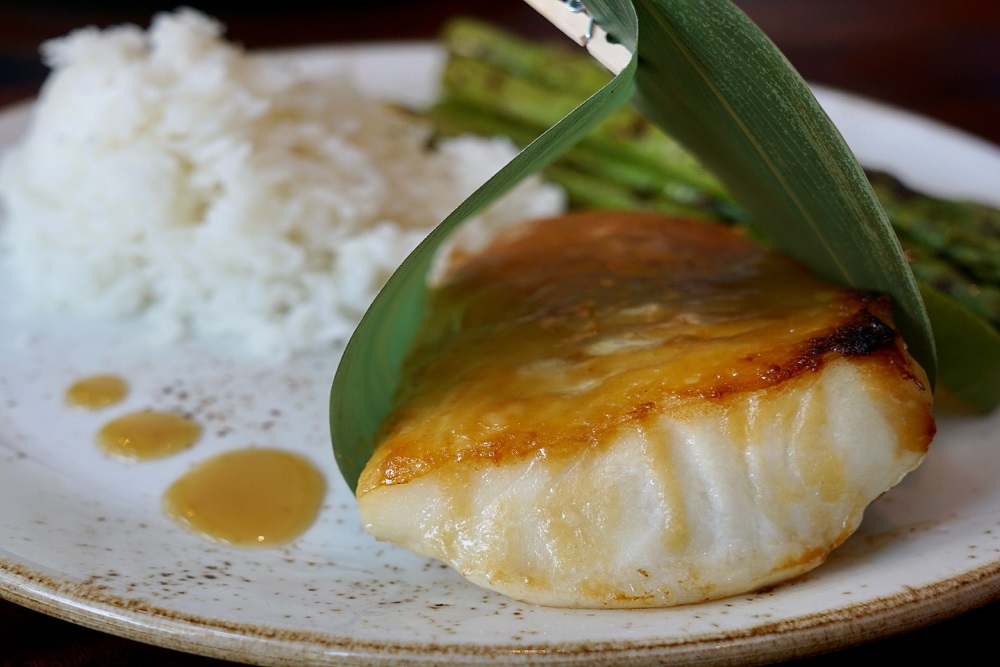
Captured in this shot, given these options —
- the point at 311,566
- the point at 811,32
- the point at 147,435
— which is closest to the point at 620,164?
the point at 147,435

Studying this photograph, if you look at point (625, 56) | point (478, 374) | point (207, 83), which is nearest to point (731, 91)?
point (625, 56)

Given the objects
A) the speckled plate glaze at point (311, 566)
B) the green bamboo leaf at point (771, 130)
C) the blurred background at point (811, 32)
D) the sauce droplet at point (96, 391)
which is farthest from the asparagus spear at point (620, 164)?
the blurred background at point (811, 32)

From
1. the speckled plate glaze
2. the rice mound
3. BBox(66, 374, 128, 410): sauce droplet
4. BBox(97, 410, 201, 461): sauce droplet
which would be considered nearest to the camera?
the speckled plate glaze

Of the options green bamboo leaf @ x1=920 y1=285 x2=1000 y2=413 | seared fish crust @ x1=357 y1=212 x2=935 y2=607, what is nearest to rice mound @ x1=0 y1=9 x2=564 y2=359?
seared fish crust @ x1=357 y1=212 x2=935 y2=607

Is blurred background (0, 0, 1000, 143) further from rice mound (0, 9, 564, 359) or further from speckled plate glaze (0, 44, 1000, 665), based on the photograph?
speckled plate glaze (0, 44, 1000, 665)

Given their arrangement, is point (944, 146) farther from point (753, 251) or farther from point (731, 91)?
point (731, 91)
